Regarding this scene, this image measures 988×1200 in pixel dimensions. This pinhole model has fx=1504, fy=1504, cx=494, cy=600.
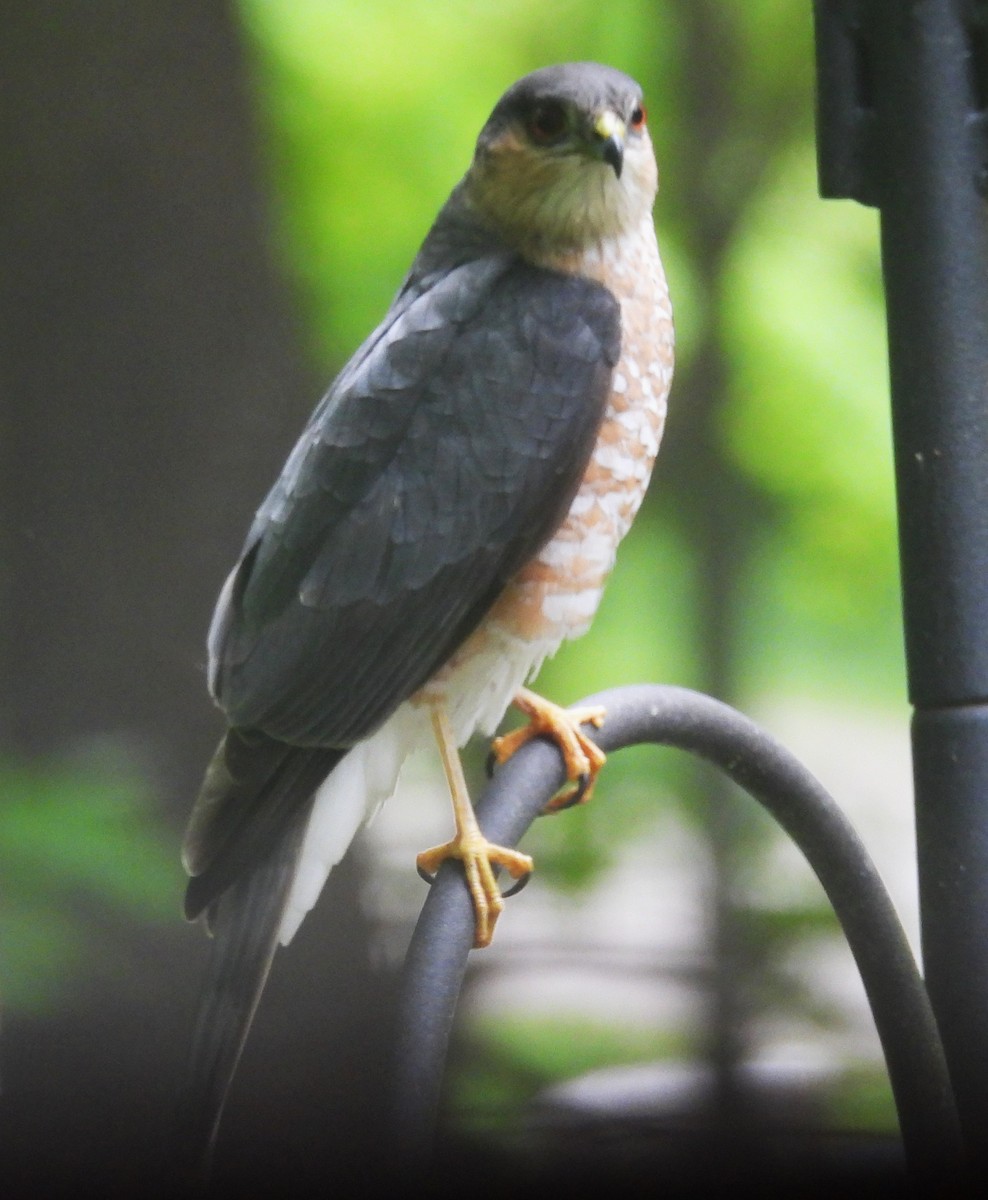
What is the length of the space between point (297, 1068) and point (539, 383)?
1.20 metres

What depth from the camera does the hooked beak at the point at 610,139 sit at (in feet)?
3.48

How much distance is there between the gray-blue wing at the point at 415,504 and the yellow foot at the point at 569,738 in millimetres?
96

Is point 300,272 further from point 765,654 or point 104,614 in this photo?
point 765,654

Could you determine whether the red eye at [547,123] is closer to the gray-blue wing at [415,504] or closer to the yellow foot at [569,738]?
the gray-blue wing at [415,504]

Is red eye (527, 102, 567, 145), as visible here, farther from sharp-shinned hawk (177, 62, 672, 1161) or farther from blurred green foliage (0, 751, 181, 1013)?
blurred green foliage (0, 751, 181, 1013)

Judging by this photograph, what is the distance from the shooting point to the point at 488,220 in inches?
48.1

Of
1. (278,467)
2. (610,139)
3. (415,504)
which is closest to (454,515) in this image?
(415,504)

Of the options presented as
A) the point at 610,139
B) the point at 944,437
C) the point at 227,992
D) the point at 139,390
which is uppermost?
the point at 139,390

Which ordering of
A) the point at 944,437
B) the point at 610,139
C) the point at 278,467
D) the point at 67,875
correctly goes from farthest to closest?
the point at 278,467 → the point at 67,875 → the point at 610,139 → the point at 944,437

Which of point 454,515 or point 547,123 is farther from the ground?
point 547,123

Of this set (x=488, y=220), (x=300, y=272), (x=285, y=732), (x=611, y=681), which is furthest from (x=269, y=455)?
(x=285, y=732)

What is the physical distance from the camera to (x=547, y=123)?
1.12 metres

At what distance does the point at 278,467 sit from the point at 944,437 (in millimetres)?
1276

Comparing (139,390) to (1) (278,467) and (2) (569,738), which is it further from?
(2) (569,738)
